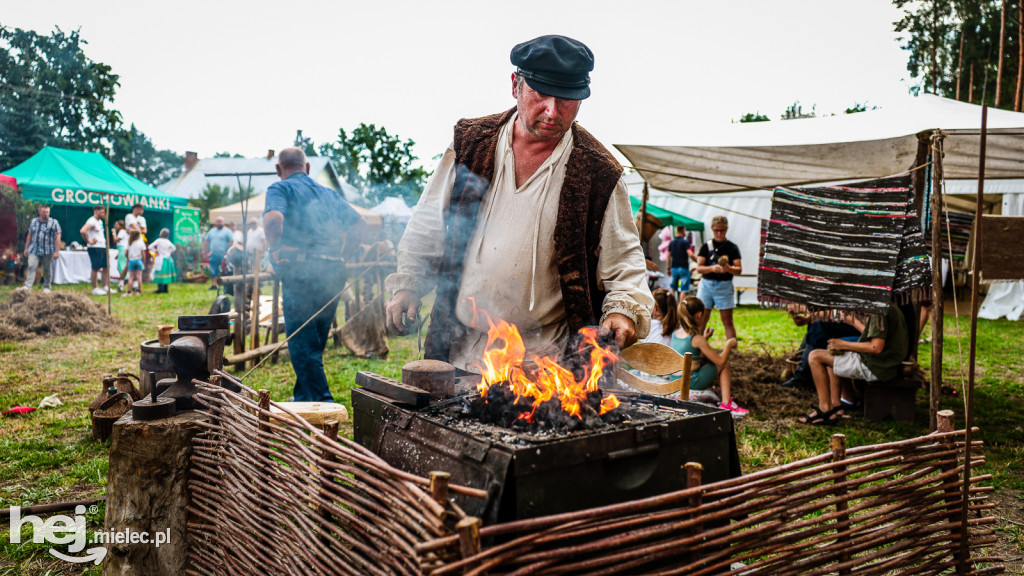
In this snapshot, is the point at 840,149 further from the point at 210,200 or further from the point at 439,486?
the point at 210,200

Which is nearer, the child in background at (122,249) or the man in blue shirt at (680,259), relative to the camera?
the man in blue shirt at (680,259)

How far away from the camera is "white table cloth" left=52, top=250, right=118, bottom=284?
15.7m

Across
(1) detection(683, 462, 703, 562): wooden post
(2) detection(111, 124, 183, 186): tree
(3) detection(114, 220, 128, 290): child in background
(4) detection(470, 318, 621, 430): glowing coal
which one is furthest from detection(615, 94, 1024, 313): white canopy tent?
(2) detection(111, 124, 183, 186): tree

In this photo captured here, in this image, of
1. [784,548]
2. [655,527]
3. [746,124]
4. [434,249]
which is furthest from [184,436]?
[746,124]

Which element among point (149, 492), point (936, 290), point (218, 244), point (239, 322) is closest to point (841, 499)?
point (149, 492)

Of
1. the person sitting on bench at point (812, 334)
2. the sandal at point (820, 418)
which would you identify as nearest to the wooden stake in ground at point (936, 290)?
the sandal at point (820, 418)

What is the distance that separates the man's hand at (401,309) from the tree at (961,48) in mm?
21555

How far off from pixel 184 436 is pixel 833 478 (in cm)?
256

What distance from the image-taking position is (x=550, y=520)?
5.19 ft

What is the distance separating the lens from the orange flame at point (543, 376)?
80.8 inches

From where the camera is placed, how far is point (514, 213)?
2568mm

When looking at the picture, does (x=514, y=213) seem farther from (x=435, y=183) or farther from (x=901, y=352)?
(x=901, y=352)

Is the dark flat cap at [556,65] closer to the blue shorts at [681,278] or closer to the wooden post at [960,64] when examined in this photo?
the blue shorts at [681,278]

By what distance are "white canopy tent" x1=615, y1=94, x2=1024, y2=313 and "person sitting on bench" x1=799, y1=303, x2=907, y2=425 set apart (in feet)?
4.75
